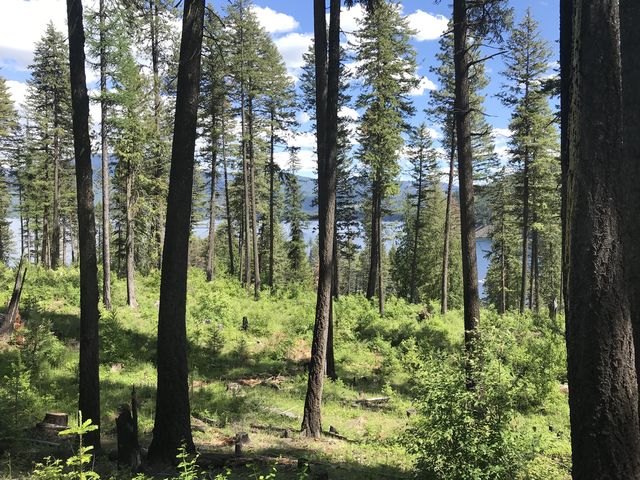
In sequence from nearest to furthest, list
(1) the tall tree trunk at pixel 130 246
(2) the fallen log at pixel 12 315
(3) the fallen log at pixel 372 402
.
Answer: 1. (3) the fallen log at pixel 372 402
2. (2) the fallen log at pixel 12 315
3. (1) the tall tree trunk at pixel 130 246

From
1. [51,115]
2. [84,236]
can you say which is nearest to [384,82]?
[84,236]

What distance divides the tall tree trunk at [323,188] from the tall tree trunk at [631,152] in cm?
585

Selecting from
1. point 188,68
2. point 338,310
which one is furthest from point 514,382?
point 338,310

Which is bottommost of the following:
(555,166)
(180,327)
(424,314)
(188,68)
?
(424,314)

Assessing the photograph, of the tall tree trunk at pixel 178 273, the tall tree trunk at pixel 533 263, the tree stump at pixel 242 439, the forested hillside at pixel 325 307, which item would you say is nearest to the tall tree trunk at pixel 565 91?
the forested hillside at pixel 325 307

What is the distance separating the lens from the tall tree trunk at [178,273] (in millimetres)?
6543

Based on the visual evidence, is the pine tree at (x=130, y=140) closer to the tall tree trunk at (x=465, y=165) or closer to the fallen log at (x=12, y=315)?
the fallen log at (x=12, y=315)

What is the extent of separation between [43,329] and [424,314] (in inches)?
671

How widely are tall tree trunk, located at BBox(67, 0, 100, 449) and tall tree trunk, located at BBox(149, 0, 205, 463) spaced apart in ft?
5.13

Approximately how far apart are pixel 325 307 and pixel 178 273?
3879 mm

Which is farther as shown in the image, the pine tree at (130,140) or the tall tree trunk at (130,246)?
the tall tree trunk at (130,246)

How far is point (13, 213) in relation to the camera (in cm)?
3928

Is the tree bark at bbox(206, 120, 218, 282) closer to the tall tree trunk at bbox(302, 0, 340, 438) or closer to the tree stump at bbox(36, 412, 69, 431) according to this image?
Answer: the tall tree trunk at bbox(302, 0, 340, 438)

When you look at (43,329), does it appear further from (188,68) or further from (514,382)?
(514,382)
